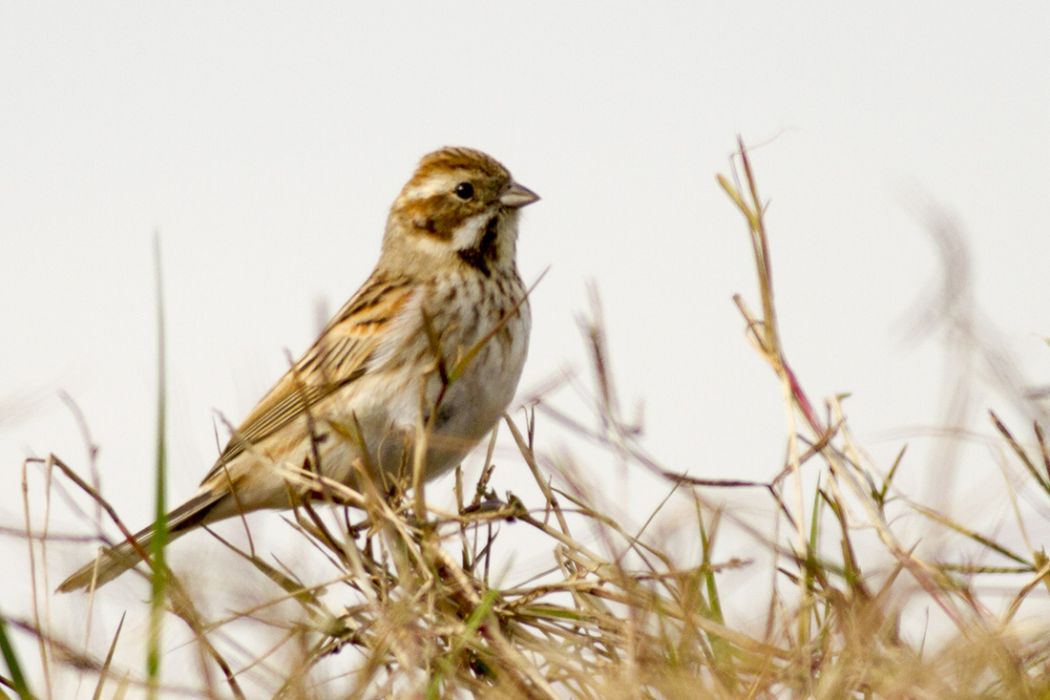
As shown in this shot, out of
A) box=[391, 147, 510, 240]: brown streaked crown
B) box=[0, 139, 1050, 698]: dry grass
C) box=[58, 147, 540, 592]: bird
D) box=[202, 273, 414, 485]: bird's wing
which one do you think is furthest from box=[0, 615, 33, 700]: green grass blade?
box=[391, 147, 510, 240]: brown streaked crown

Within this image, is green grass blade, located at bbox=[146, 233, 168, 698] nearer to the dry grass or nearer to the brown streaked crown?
the dry grass

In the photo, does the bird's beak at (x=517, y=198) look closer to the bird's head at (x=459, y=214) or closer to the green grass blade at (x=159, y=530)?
the bird's head at (x=459, y=214)

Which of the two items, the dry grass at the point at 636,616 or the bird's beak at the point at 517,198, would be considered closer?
the dry grass at the point at 636,616

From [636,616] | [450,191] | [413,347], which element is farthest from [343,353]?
[636,616]

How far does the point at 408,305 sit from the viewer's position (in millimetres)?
5438

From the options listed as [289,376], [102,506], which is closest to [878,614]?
[102,506]

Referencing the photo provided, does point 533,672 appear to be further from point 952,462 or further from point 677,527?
point 952,462

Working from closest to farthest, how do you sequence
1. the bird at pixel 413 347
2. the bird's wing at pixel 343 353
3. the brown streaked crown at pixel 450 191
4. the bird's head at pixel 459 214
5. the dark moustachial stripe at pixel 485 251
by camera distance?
1. the bird at pixel 413 347
2. the bird's wing at pixel 343 353
3. the dark moustachial stripe at pixel 485 251
4. the bird's head at pixel 459 214
5. the brown streaked crown at pixel 450 191

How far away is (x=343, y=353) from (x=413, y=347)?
0.34m

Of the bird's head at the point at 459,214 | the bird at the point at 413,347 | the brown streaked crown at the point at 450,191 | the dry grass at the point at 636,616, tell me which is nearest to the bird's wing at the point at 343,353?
the bird at the point at 413,347

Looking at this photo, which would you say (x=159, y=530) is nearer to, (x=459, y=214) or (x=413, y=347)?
(x=413, y=347)

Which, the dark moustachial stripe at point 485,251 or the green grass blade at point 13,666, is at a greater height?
the dark moustachial stripe at point 485,251

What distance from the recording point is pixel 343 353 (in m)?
5.39

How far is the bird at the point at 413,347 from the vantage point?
4.88m
